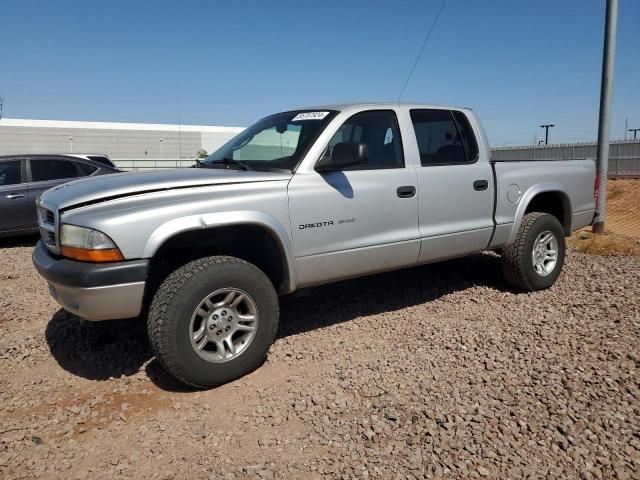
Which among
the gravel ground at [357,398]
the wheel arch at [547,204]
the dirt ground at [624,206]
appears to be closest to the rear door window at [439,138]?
the wheel arch at [547,204]

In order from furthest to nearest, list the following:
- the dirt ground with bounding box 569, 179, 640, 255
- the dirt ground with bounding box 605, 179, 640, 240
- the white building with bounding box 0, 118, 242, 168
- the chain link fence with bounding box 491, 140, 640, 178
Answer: the white building with bounding box 0, 118, 242, 168, the chain link fence with bounding box 491, 140, 640, 178, the dirt ground with bounding box 605, 179, 640, 240, the dirt ground with bounding box 569, 179, 640, 255

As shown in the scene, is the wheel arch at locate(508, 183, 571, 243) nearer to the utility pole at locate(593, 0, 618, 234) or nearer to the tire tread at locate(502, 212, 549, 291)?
the tire tread at locate(502, 212, 549, 291)

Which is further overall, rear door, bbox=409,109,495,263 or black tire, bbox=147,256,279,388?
rear door, bbox=409,109,495,263

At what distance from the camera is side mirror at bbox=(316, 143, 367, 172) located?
3.70m

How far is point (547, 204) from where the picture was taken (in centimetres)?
575

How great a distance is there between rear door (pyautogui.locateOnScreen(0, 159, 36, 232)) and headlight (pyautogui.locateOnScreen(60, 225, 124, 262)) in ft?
20.5

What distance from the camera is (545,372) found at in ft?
11.4

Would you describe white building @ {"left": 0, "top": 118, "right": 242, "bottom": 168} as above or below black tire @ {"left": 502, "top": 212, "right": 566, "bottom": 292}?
above

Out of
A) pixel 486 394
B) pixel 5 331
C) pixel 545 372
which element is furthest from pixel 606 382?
pixel 5 331

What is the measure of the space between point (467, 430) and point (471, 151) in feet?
9.57

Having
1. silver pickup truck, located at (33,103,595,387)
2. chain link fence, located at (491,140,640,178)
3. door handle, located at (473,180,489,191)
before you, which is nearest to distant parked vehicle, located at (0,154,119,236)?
silver pickup truck, located at (33,103,595,387)

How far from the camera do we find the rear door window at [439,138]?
457 cm

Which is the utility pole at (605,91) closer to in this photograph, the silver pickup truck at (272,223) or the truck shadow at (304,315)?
the truck shadow at (304,315)

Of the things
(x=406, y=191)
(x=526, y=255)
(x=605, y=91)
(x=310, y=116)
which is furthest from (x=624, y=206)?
(x=310, y=116)
